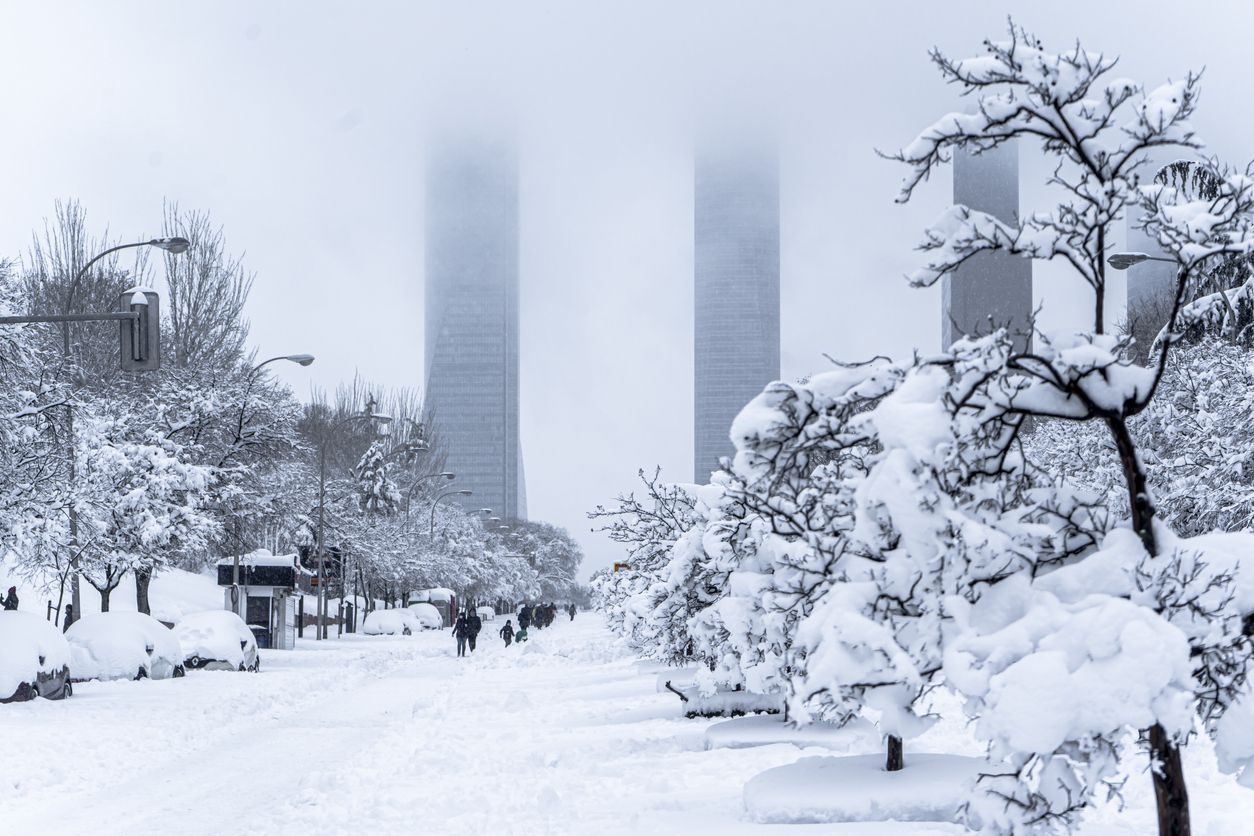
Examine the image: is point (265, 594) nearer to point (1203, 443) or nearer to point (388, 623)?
point (388, 623)

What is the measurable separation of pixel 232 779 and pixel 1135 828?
8.61 m

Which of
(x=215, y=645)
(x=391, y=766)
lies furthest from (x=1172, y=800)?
(x=215, y=645)

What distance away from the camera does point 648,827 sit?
1007 centimetres

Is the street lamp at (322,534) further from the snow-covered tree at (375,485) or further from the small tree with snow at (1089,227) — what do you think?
the small tree with snow at (1089,227)

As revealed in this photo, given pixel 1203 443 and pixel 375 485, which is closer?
pixel 1203 443

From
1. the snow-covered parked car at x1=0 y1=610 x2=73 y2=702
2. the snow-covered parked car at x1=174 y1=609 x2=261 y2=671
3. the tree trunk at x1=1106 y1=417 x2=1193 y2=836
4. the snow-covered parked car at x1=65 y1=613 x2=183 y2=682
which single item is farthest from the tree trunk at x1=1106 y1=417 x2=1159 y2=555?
the snow-covered parked car at x1=174 y1=609 x2=261 y2=671

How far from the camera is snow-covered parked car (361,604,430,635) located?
212 ft

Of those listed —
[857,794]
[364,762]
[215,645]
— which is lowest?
[215,645]

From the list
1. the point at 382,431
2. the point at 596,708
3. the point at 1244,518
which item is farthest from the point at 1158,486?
the point at 382,431

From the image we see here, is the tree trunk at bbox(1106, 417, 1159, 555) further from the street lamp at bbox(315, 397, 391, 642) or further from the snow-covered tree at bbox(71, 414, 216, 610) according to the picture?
the street lamp at bbox(315, 397, 391, 642)

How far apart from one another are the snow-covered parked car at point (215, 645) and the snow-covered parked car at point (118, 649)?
361 centimetres

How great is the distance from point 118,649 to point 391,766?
15719mm

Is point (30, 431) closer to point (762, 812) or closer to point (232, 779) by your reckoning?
point (232, 779)

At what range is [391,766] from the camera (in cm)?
1411
